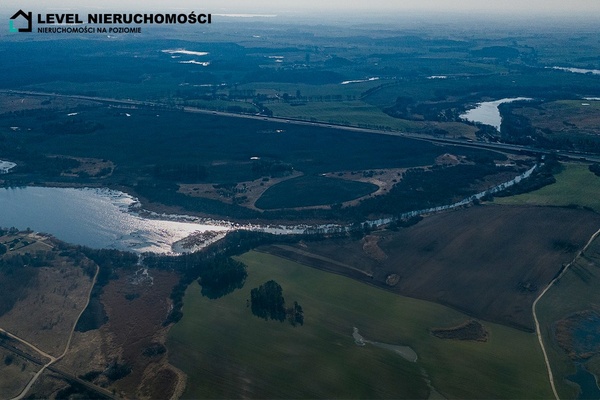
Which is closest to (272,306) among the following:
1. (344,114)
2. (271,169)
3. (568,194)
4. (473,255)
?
(473,255)

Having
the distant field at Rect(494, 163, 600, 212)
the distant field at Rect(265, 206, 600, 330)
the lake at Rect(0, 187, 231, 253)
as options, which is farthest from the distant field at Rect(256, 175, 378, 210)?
the distant field at Rect(494, 163, 600, 212)

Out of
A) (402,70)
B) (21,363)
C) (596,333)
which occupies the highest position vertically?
(402,70)

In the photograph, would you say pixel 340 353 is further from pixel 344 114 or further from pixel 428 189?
pixel 344 114

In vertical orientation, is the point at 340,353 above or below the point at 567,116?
below

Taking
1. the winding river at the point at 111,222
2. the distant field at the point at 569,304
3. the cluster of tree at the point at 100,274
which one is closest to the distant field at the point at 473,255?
the distant field at the point at 569,304

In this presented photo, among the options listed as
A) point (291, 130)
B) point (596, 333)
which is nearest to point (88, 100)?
point (291, 130)

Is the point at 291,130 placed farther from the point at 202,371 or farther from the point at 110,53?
the point at 110,53

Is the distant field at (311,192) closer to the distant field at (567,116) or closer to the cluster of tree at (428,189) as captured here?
the cluster of tree at (428,189)
